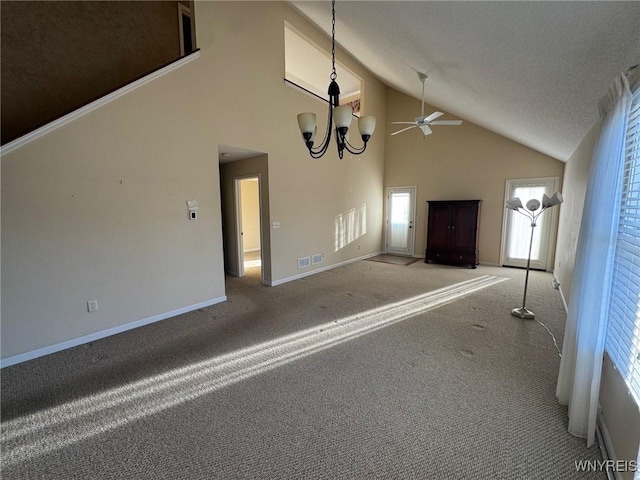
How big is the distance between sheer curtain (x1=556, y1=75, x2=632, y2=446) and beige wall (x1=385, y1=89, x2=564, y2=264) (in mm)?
5227

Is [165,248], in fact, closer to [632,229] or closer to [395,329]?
[395,329]

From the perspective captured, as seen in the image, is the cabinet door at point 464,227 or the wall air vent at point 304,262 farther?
the cabinet door at point 464,227

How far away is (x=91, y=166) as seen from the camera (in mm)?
2947

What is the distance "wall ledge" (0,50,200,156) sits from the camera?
251 centimetres

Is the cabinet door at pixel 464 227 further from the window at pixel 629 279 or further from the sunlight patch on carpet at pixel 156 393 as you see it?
the window at pixel 629 279

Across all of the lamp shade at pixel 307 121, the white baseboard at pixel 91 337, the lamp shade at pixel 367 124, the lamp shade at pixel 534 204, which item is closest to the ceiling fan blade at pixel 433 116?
the lamp shade at pixel 534 204

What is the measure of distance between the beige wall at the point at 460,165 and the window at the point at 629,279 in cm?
526

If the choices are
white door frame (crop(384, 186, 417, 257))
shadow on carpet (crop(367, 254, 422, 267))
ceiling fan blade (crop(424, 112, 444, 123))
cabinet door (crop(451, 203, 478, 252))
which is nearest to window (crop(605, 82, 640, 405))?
ceiling fan blade (crop(424, 112, 444, 123))

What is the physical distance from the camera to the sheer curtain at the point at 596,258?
157 centimetres

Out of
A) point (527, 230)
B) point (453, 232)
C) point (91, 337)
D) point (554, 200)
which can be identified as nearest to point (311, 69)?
point (453, 232)

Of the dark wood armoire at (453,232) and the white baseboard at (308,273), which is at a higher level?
the dark wood armoire at (453,232)

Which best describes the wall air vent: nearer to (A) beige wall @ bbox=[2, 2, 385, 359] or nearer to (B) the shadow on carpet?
(A) beige wall @ bbox=[2, 2, 385, 359]

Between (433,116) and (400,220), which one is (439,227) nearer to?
(400,220)

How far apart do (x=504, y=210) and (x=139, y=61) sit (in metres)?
7.89
